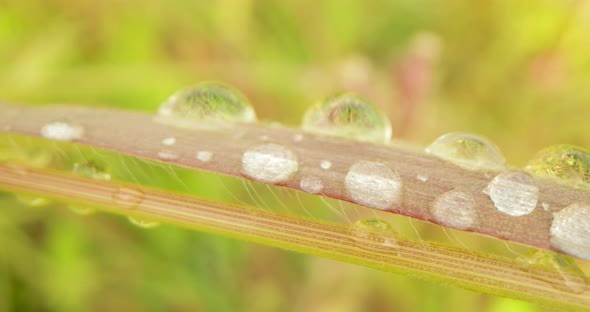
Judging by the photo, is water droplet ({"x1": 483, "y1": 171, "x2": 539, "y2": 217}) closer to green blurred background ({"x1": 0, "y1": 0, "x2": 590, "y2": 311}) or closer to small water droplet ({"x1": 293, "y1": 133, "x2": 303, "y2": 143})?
small water droplet ({"x1": 293, "y1": 133, "x2": 303, "y2": 143})

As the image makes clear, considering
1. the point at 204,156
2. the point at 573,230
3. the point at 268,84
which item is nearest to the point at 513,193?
the point at 573,230

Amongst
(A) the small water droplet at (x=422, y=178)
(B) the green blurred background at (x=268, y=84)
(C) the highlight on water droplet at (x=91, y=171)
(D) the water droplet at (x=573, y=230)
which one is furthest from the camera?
(B) the green blurred background at (x=268, y=84)

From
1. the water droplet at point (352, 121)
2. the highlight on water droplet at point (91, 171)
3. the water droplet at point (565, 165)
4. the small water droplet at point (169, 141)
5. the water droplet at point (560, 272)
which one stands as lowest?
the water droplet at point (560, 272)

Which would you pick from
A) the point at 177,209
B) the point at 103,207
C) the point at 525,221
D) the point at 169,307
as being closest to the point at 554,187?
the point at 525,221

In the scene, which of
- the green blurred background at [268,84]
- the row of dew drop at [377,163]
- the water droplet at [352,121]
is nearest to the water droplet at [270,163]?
the row of dew drop at [377,163]

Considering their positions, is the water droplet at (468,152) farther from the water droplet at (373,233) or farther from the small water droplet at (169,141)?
the small water droplet at (169,141)

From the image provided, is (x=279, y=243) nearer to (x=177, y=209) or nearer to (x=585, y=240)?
(x=177, y=209)

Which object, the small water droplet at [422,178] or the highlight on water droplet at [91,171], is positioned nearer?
the small water droplet at [422,178]
